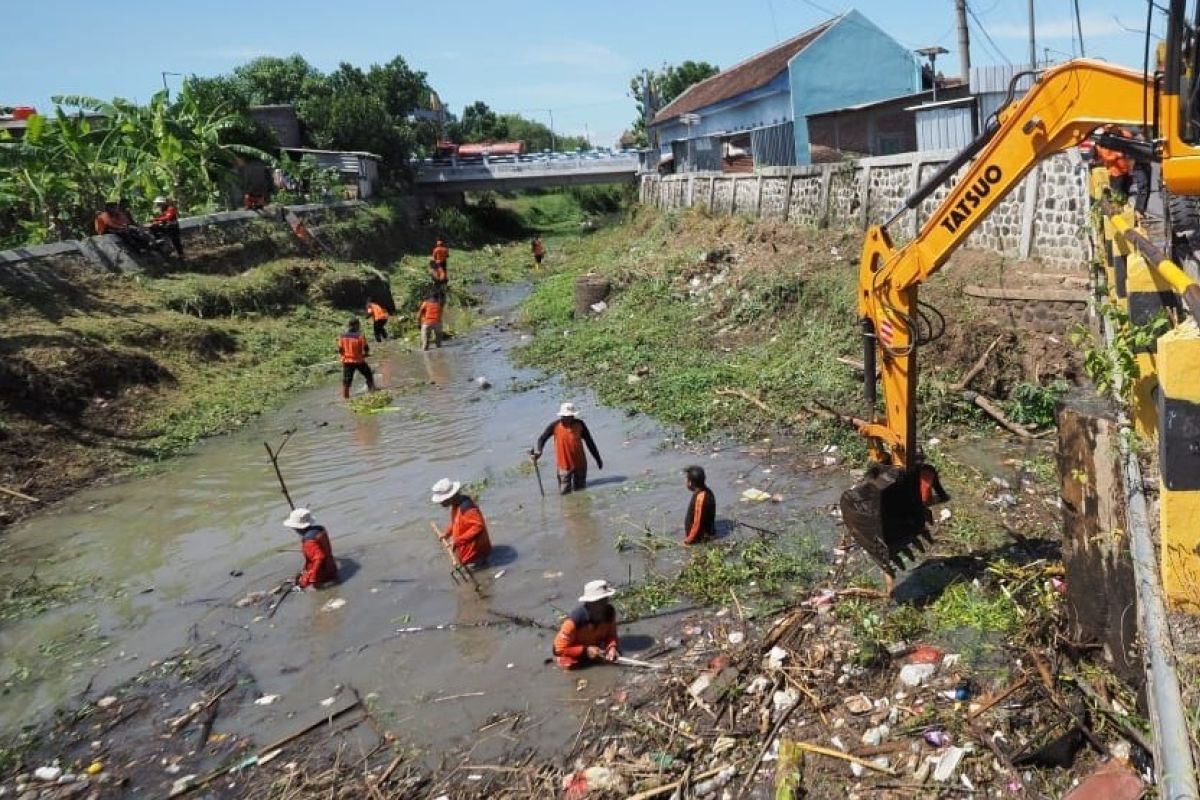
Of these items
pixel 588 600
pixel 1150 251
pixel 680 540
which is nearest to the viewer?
pixel 1150 251

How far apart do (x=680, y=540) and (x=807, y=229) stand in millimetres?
11680

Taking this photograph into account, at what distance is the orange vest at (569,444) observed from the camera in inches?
413

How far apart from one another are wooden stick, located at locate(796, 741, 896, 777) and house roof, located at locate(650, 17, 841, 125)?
3402cm

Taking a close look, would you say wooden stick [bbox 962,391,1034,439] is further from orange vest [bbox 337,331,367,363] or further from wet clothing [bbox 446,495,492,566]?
orange vest [bbox 337,331,367,363]

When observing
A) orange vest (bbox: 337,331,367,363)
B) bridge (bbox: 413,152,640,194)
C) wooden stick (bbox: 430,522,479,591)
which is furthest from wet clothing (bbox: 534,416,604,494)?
bridge (bbox: 413,152,640,194)

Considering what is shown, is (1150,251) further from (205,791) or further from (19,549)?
(19,549)

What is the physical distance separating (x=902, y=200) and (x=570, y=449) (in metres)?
8.71

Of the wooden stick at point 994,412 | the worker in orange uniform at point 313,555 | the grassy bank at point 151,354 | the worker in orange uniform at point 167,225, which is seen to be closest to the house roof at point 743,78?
the grassy bank at point 151,354

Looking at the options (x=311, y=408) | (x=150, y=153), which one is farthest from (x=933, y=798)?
(x=150, y=153)

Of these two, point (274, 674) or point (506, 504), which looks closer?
point (274, 674)

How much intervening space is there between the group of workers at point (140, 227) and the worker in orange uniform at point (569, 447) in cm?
1372

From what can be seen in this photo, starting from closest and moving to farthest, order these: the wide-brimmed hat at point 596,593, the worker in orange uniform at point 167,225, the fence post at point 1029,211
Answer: the wide-brimmed hat at point 596,593 < the fence post at point 1029,211 < the worker in orange uniform at point 167,225

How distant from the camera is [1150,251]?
5.73 metres

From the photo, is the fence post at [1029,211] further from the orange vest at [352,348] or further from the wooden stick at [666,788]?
the orange vest at [352,348]
